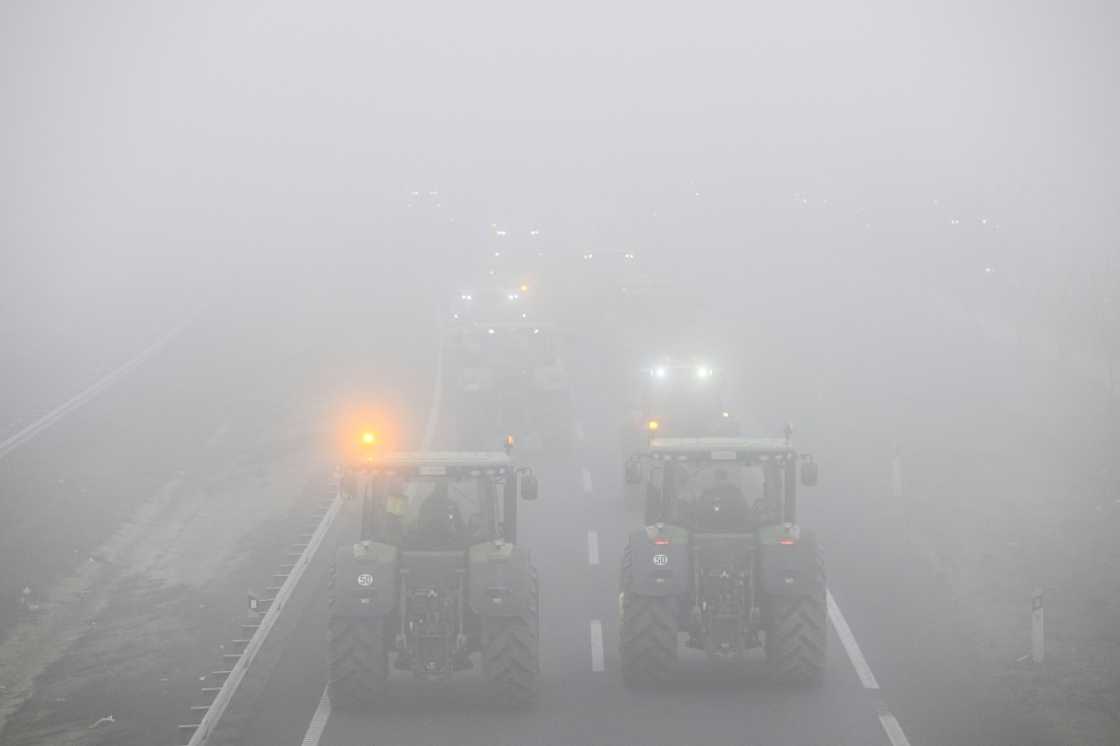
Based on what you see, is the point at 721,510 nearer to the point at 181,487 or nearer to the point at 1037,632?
the point at 1037,632

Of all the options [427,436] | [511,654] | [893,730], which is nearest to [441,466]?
[511,654]

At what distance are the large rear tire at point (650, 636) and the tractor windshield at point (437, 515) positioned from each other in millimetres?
1839

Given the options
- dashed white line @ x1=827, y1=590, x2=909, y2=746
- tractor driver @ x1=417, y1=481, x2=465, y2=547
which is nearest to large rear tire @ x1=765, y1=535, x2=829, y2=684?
dashed white line @ x1=827, y1=590, x2=909, y2=746

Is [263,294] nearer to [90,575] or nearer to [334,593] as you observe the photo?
[90,575]

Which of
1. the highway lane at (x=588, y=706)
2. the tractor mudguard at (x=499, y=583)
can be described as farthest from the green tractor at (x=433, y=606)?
the highway lane at (x=588, y=706)

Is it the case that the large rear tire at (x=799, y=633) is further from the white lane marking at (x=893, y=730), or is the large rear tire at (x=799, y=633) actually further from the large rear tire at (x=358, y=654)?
the large rear tire at (x=358, y=654)

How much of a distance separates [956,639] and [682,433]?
10504 mm

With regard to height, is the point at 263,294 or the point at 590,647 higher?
the point at 263,294

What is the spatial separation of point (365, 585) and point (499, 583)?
1.42 m

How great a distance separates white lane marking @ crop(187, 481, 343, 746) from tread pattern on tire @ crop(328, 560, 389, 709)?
1.28m

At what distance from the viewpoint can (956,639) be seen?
20531mm

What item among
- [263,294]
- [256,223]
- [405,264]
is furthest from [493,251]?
[256,223]

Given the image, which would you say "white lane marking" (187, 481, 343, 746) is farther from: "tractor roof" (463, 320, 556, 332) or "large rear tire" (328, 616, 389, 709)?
"tractor roof" (463, 320, 556, 332)

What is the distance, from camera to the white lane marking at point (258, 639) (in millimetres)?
16375
